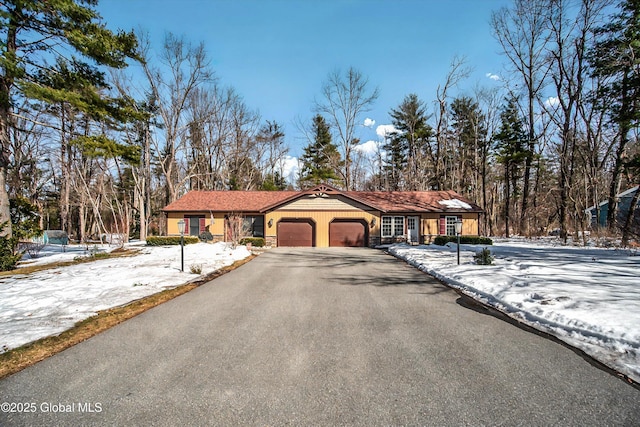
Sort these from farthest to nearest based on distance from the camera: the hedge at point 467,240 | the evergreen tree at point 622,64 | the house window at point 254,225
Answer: the house window at point 254,225 < the hedge at point 467,240 < the evergreen tree at point 622,64

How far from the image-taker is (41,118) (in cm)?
2452

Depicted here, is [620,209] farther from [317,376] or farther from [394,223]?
[317,376]

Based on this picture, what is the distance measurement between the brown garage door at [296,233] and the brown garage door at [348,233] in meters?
1.57

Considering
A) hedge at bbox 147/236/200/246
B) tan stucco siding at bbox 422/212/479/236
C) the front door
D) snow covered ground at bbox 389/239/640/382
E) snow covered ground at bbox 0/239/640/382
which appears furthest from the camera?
tan stucco siding at bbox 422/212/479/236

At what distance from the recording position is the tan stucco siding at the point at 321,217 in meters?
22.0

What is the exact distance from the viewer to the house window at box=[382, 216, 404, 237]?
22.5 metres

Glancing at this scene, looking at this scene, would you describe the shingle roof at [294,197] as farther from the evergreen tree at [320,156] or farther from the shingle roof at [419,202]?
the evergreen tree at [320,156]

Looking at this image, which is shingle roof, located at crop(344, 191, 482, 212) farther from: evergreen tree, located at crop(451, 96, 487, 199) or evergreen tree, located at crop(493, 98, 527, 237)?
evergreen tree, located at crop(451, 96, 487, 199)

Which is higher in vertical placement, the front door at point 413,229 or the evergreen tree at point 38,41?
the evergreen tree at point 38,41

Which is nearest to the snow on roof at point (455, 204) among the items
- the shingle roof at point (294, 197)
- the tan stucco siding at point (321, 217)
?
the shingle roof at point (294, 197)

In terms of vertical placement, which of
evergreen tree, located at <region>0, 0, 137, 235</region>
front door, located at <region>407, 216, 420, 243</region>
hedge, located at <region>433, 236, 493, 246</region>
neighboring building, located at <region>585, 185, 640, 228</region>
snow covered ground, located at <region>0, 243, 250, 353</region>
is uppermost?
evergreen tree, located at <region>0, 0, 137, 235</region>

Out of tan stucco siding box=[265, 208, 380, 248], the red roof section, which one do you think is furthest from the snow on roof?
the red roof section

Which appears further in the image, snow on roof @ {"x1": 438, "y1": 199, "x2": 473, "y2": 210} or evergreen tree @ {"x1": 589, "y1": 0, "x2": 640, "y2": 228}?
snow on roof @ {"x1": 438, "y1": 199, "x2": 473, "y2": 210}

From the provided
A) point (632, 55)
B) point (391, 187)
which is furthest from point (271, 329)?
point (391, 187)
